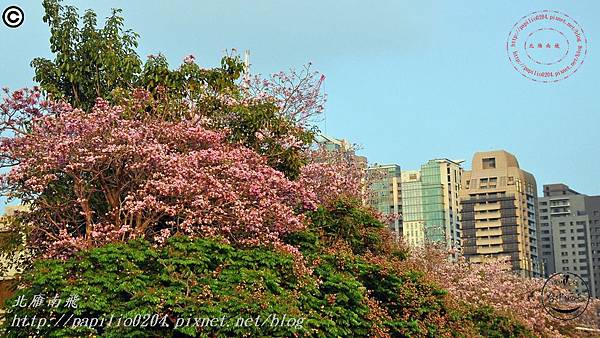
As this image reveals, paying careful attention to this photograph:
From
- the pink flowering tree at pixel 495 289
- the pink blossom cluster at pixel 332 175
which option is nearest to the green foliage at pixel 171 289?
the pink blossom cluster at pixel 332 175

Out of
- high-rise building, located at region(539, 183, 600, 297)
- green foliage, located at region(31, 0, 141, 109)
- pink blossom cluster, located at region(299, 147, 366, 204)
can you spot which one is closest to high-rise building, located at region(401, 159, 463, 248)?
high-rise building, located at region(539, 183, 600, 297)

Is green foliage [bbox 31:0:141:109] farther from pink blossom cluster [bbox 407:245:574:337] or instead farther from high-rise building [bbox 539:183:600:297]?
high-rise building [bbox 539:183:600:297]

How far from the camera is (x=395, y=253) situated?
15.5m

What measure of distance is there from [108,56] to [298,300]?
5.55 metres

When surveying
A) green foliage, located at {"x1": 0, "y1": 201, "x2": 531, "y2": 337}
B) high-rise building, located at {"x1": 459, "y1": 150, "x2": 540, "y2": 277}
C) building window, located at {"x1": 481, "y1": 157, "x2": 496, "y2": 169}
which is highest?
building window, located at {"x1": 481, "y1": 157, "x2": 496, "y2": 169}

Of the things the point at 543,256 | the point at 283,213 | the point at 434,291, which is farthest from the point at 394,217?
the point at 543,256

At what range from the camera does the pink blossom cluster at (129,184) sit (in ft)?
37.4

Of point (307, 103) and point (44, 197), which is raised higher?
point (307, 103)

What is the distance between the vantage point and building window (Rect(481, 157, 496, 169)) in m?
102

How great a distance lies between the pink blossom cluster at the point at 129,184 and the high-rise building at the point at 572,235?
102 m

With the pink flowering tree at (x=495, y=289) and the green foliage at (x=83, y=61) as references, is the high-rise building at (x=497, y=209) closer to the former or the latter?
the pink flowering tree at (x=495, y=289)

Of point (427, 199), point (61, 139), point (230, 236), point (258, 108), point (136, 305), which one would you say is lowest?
point (136, 305)

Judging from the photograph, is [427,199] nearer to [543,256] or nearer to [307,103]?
[543,256]

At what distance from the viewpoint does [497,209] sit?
3986 inches
